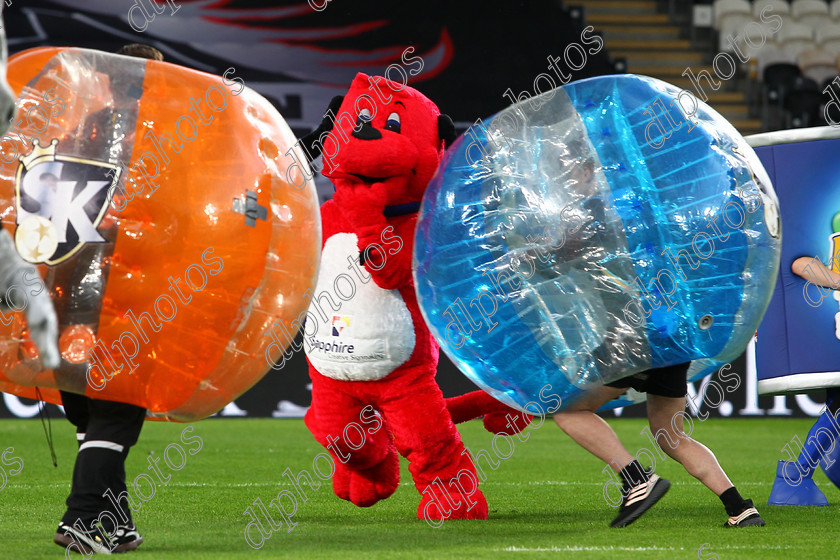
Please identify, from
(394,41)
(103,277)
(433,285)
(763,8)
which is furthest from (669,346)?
(763,8)

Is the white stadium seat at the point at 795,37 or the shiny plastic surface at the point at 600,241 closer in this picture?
the shiny plastic surface at the point at 600,241

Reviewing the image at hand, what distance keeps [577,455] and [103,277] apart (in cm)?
441

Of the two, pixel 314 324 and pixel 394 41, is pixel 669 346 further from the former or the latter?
pixel 394 41

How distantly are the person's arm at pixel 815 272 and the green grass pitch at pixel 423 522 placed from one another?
954mm

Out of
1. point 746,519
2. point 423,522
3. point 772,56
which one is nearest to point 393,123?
point 423,522

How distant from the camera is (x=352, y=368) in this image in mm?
3879

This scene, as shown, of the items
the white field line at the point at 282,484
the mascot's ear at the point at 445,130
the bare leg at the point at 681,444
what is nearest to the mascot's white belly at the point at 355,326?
the mascot's ear at the point at 445,130

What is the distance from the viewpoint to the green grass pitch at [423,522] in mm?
3127

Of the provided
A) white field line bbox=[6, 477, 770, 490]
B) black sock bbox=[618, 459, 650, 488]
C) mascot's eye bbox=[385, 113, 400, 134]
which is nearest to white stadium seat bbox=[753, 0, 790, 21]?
white field line bbox=[6, 477, 770, 490]

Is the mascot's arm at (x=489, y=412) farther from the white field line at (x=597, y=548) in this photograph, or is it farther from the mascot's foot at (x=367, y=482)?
the white field line at (x=597, y=548)

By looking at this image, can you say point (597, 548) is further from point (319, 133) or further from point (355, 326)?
point (319, 133)

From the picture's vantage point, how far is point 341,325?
153 inches

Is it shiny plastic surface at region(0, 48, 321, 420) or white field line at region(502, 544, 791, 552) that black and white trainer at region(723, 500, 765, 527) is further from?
shiny plastic surface at region(0, 48, 321, 420)

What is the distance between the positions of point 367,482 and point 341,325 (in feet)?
2.18
